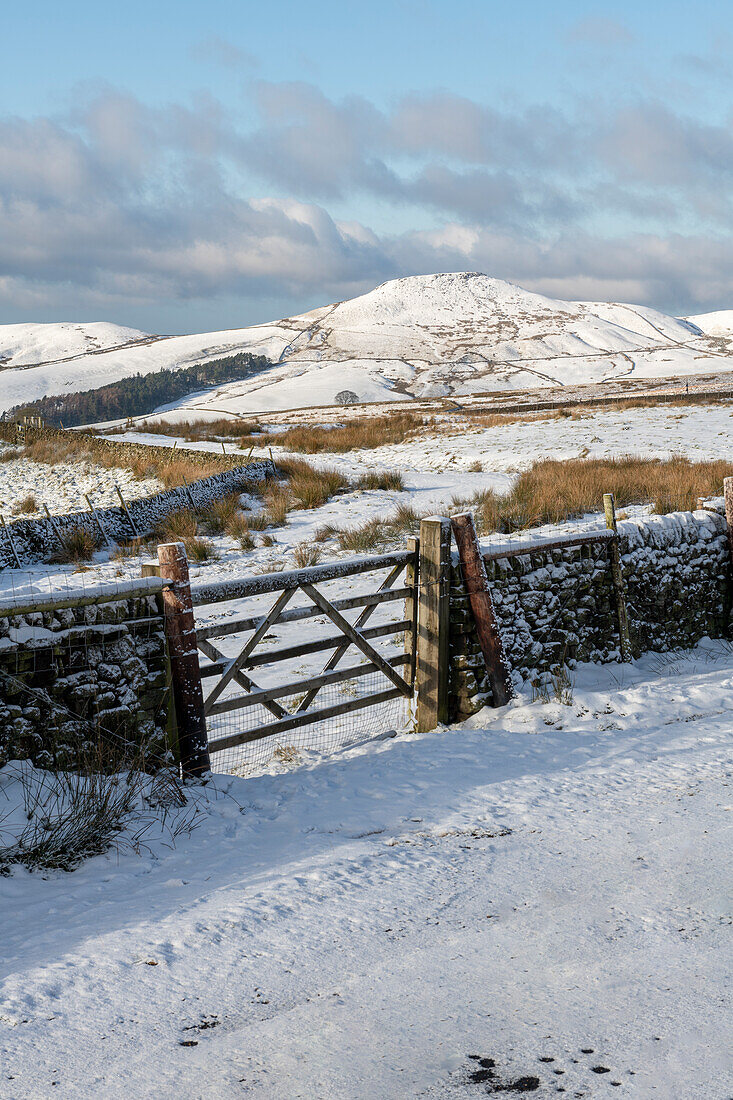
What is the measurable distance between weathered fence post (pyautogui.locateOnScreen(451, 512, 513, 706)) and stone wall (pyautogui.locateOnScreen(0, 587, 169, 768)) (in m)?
2.65

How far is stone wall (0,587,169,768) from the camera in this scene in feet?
14.3

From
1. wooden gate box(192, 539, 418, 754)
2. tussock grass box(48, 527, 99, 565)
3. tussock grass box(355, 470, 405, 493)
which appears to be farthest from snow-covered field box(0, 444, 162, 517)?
wooden gate box(192, 539, 418, 754)

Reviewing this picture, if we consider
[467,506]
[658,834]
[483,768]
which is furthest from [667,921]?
[467,506]

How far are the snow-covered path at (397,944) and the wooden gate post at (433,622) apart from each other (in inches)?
46.2

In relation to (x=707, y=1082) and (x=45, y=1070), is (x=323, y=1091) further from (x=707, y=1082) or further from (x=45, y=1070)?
(x=707, y=1082)

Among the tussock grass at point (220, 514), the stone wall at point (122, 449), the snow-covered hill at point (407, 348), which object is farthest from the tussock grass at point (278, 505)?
the snow-covered hill at point (407, 348)

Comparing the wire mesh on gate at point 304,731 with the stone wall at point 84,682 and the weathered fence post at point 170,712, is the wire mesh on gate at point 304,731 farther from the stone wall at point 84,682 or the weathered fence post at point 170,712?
the stone wall at point 84,682

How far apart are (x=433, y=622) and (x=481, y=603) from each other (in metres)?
0.49

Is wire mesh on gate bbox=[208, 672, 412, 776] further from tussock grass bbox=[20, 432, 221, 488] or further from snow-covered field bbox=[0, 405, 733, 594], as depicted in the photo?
tussock grass bbox=[20, 432, 221, 488]

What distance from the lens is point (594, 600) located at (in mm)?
7672

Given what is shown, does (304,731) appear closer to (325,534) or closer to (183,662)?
(183,662)

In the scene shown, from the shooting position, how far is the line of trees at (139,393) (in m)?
89.4

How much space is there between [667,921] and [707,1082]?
985mm

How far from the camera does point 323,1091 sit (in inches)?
93.1
